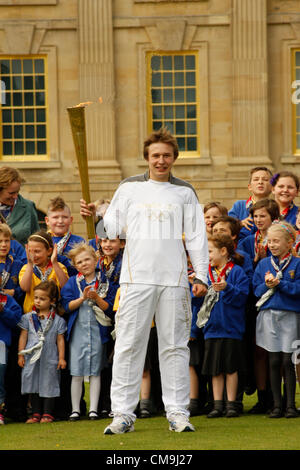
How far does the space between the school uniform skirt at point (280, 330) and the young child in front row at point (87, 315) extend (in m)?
1.37

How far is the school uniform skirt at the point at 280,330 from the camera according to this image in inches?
363

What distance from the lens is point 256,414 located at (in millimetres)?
9523

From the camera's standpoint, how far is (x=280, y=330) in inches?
364

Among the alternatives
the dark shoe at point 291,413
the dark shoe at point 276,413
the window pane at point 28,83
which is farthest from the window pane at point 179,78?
the dark shoe at point 291,413

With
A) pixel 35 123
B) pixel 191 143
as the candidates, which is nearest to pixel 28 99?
pixel 35 123

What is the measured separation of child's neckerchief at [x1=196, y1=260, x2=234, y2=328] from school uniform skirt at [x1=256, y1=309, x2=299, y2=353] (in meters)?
0.46

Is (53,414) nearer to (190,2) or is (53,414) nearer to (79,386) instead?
(79,386)

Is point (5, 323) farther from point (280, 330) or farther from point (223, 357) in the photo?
point (280, 330)

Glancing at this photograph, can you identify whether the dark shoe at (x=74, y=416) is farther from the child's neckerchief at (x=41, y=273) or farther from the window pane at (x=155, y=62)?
the window pane at (x=155, y=62)

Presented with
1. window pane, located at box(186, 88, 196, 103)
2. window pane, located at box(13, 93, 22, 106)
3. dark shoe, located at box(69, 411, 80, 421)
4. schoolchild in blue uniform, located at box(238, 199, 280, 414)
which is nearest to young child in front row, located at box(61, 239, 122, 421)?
dark shoe, located at box(69, 411, 80, 421)

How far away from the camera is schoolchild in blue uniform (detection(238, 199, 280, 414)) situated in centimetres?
967
